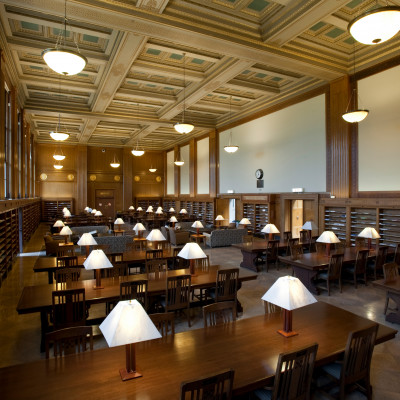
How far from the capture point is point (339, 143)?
10.0 metres

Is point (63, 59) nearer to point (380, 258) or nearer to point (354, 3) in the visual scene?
point (354, 3)

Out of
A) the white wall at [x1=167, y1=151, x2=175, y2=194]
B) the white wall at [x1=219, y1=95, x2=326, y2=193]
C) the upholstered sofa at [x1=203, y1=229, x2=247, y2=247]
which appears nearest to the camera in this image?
the white wall at [x1=219, y1=95, x2=326, y2=193]

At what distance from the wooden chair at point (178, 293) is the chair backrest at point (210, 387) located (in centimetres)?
262

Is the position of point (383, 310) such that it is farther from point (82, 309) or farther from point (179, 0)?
point (179, 0)

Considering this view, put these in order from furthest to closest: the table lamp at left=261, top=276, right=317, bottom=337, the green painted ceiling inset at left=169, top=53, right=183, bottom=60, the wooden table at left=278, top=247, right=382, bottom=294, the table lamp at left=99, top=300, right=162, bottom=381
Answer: the green painted ceiling inset at left=169, top=53, right=183, bottom=60 < the wooden table at left=278, top=247, right=382, bottom=294 < the table lamp at left=261, top=276, right=317, bottom=337 < the table lamp at left=99, top=300, right=162, bottom=381

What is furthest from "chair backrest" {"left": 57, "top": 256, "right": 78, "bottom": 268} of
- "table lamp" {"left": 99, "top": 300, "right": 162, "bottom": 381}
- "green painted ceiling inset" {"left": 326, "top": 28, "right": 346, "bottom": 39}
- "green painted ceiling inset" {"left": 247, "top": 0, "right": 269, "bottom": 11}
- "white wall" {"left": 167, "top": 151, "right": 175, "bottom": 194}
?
"white wall" {"left": 167, "top": 151, "right": 175, "bottom": 194}

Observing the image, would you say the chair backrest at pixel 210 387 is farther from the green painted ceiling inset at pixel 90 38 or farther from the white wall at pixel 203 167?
the white wall at pixel 203 167

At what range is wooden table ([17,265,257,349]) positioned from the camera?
4129 mm

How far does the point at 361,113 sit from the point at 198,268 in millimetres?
5659

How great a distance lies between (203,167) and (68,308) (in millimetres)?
15502

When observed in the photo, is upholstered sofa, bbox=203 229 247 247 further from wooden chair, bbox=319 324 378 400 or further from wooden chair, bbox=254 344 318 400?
wooden chair, bbox=254 344 318 400

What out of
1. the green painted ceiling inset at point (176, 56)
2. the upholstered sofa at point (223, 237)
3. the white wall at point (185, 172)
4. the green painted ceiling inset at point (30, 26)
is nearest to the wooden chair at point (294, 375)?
the green painted ceiling inset at point (176, 56)

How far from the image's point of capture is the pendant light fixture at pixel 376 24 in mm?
3842

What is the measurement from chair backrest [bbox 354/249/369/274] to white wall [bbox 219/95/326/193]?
151 inches
